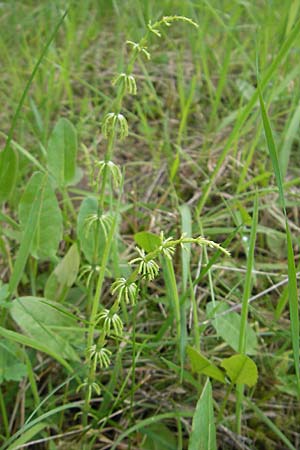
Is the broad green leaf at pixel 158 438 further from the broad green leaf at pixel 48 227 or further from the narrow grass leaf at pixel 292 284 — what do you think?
the broad green leaf at pixel 48 227

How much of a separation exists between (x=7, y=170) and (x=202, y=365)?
2.06ft

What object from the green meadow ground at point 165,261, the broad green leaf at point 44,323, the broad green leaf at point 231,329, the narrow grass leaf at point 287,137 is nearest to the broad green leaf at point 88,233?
the green meadow ground at point 165,261

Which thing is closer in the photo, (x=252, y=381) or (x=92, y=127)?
(x=252, y=381)

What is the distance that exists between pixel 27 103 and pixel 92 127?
0.25 metres

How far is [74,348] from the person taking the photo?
129 centimetres

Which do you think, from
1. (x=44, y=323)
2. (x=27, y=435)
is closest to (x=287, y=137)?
(x=44, y=323)

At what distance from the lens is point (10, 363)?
1.20 meters

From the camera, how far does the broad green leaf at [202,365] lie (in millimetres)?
1133

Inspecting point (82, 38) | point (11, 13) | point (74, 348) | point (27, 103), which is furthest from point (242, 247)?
point (11, 13)

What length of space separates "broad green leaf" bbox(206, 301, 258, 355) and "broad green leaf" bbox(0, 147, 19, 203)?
55cm

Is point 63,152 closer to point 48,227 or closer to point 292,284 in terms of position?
point 48,227

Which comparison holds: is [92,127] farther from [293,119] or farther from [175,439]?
[175,439]

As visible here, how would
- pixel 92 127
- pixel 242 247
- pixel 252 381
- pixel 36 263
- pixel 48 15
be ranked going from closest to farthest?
1. pixel 252 381
2. pixel 36 263
3. pixel 242 247
4. pixel 92 127
5. pixel 48 15

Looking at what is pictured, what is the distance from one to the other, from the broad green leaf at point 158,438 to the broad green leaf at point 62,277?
362mm
